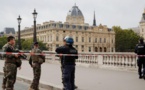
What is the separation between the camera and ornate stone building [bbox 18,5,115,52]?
126 meters

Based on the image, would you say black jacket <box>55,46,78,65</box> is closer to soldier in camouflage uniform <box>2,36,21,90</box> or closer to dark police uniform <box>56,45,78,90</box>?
dark police uniform <box>56,45,78,90</box>

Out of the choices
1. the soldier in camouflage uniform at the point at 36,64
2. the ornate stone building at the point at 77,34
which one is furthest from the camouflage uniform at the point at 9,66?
the ornate stone building at the point at 77,34

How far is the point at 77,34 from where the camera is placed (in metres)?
134

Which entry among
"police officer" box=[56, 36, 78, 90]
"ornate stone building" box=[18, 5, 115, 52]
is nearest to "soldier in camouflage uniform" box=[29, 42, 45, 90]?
"police officer" box=[56, 36, 78, 90]

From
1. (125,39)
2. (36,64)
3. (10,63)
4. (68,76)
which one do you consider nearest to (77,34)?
(125,39)

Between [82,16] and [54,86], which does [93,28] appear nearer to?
[82,16]

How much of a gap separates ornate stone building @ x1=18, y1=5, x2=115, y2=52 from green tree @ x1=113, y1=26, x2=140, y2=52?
267 cm

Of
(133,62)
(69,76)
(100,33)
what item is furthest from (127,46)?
(69,76)

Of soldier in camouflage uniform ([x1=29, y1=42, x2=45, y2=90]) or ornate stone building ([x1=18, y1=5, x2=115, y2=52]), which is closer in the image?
soldier in camouflage uniform ([x1=29, y1=42, x2=45, y2=90])

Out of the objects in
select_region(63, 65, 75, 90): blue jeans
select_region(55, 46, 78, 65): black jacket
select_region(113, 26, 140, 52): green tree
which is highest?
select_region(113, 26, 140, 52): green tree

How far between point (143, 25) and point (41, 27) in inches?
2110

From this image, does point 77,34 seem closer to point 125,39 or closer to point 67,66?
point 125,39

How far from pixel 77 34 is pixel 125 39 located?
2095 centimetres

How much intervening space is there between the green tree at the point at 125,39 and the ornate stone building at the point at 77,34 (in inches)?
105
